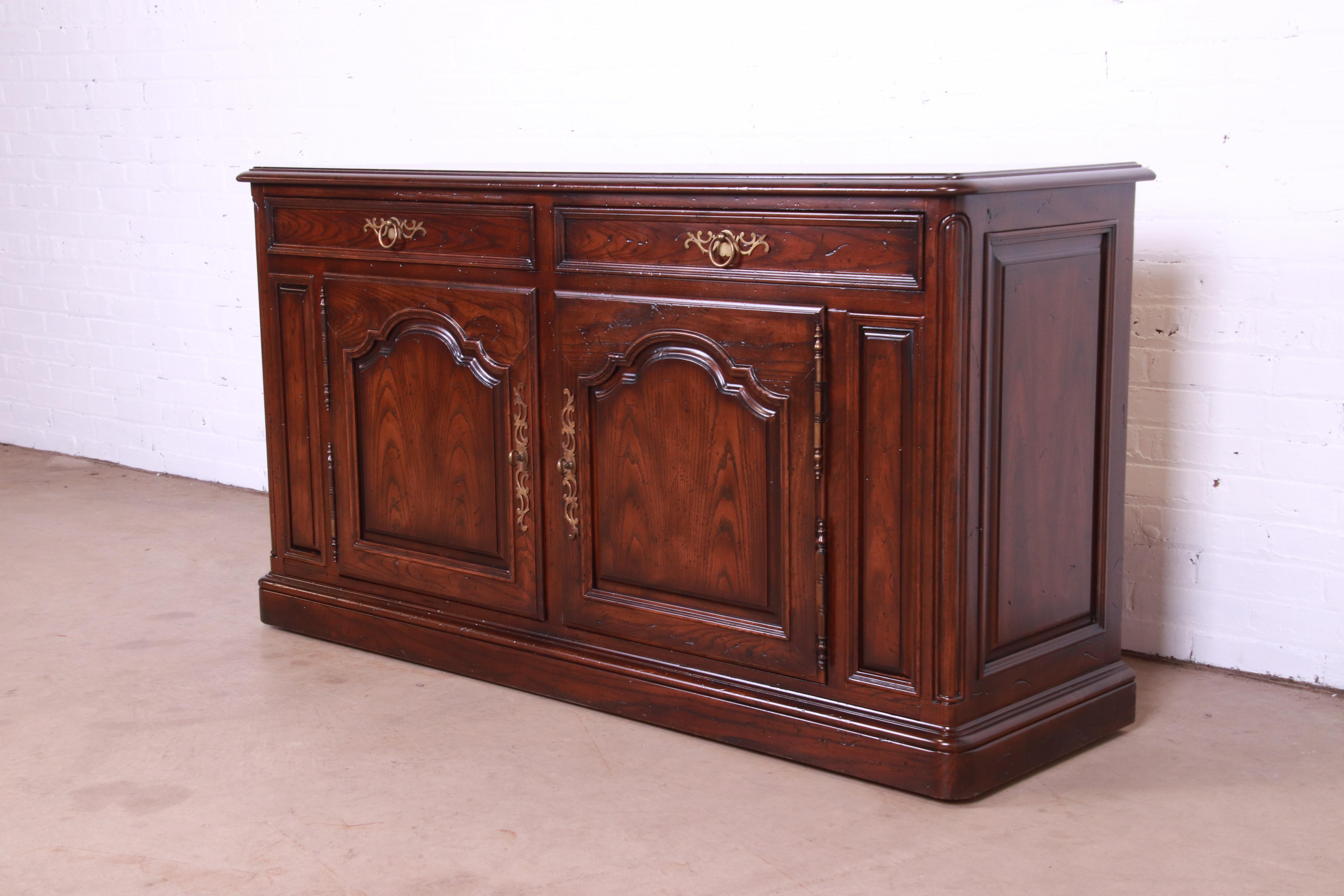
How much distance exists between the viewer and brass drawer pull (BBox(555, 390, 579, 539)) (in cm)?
277

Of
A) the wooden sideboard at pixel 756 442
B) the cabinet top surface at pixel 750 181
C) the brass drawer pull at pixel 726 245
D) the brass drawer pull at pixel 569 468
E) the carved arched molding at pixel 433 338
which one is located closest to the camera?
the cabinet top surface at pixel 750 181

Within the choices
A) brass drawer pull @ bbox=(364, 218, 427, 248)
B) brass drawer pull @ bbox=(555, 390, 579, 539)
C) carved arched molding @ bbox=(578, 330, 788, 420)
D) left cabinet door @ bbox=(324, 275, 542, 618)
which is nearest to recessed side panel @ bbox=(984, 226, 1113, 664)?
carved arched molding @ bbox=(578, 330, 788, 420)

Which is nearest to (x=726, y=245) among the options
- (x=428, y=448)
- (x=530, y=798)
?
(x=428, y=448)

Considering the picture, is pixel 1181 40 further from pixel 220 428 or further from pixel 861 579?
pixel 220 428

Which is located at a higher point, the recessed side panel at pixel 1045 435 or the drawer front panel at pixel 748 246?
the drawer front panel at pixel 748 246

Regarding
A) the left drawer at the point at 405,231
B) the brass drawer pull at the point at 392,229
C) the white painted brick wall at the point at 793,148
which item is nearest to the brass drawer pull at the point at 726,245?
the left drawer at the point at 405,231

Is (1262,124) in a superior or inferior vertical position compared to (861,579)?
superior

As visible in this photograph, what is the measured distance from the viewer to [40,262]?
5406mm

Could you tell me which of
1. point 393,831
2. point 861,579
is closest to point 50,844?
point 393,831

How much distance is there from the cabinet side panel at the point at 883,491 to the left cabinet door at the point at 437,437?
741mm

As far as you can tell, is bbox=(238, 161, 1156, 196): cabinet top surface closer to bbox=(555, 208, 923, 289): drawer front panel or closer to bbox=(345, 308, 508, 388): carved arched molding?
bbox=(555, 208, 923, 289): drawer front panel

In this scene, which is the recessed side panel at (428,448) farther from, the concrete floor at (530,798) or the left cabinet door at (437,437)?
the concrete floor at (530,798)

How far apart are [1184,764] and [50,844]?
191cm

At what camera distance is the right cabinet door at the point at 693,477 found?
2.47m
